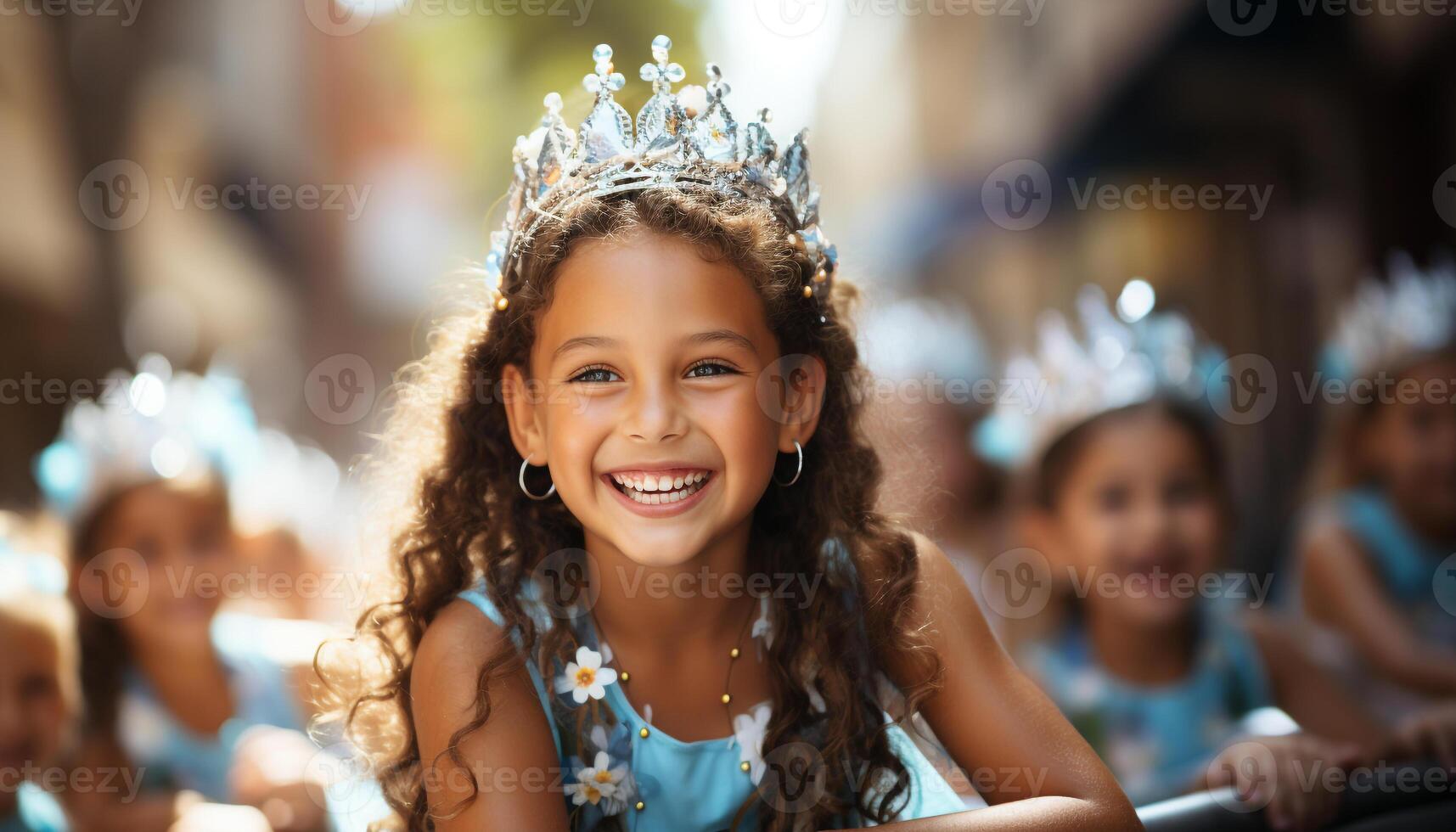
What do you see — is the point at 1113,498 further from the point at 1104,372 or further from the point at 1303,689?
the point at 1303,689

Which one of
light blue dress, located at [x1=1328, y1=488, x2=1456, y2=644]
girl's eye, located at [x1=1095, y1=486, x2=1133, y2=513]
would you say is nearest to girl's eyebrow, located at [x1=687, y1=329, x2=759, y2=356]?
girl's eye, located at [x1=1095, y1=486, x2=1133, y2=513]

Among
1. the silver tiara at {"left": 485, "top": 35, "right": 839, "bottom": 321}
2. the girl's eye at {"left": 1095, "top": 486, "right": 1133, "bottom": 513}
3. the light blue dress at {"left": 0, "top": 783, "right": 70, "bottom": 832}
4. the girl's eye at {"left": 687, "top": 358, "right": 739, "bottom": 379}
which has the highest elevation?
the silver tiara at {"left": 485, "top": 35, "right": 839, "bottom": 321}

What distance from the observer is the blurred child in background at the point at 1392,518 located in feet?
13.8

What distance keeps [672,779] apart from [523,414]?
70 centimetres

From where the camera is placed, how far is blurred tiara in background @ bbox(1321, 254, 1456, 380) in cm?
468

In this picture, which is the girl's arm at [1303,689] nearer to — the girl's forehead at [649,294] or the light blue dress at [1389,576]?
the light blue dress at [1389,576]

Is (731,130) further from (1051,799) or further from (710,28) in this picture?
(710,28)

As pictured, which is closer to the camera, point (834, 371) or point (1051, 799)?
point (1051, 799)

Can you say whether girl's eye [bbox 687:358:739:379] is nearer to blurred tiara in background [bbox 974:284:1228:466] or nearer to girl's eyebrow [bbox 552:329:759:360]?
girl's eyebrow [bbox 552:329:759:360]

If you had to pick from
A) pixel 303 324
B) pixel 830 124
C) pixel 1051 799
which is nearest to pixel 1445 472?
pixel 1051 799

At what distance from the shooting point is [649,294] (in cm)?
197

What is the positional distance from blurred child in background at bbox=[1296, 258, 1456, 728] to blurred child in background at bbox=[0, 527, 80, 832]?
12.7 feet

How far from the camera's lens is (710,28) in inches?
606

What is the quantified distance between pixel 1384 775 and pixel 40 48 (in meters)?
9.23
